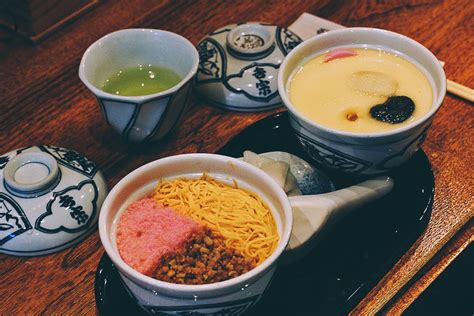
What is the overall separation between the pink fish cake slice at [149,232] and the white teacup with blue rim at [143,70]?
29 cm

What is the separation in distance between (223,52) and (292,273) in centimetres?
70

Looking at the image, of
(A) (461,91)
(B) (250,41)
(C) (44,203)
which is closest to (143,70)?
(B) (250,41)

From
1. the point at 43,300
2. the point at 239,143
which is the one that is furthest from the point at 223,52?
the point at 43,300

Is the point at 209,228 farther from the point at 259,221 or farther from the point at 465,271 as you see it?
the point at 465,271

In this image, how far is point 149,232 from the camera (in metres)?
1.05

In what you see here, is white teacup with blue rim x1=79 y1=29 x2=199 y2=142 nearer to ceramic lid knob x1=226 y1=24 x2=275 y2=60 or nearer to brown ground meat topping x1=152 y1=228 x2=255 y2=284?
ceramic lid knob x1=226 y1=24 x2=275 y2=60

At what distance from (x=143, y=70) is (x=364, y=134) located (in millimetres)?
674

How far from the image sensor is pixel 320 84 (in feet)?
4.29

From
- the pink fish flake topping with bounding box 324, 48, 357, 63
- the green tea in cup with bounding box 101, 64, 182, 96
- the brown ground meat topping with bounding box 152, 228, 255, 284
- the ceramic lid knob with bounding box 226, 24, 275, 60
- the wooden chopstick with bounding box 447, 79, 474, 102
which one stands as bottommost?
the wooden chopstick with bounding box 447, 79, 474, 102

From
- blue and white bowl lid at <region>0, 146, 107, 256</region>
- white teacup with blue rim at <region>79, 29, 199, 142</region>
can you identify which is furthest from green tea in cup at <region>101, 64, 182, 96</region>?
blue and white bowl lid at <region>0, 146, 107, 256</region>

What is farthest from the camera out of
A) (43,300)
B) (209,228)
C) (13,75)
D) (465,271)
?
(13,75)

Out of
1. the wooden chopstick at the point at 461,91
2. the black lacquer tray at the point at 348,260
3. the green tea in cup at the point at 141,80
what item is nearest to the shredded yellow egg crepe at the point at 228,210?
the black lacquer tray at the point at 348,260

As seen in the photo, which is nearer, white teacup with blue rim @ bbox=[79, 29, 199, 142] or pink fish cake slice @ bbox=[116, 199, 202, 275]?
pink fish cake slice @ bbox=[116, 199, 202, 275]

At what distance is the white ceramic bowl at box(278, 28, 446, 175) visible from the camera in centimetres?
112
